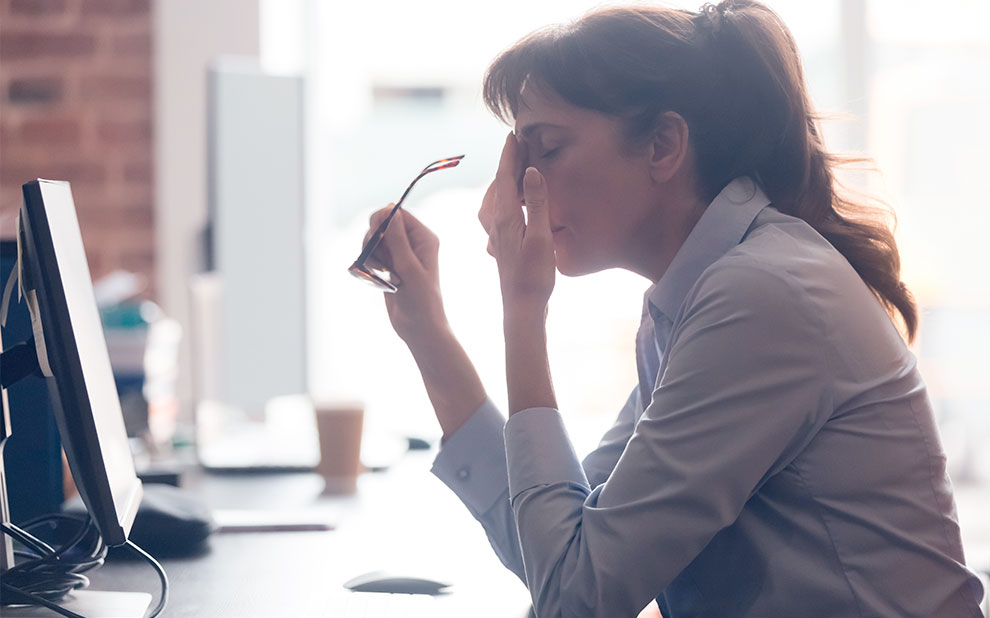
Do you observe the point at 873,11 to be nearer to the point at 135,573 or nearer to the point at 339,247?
the point at 339,247

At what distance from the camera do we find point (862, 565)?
85cm

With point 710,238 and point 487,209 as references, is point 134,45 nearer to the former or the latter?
point 487,209

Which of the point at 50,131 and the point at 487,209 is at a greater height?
the point at 487,209

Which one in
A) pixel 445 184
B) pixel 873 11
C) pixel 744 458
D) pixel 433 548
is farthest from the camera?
pixel 445 184

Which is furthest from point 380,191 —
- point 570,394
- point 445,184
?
point 570,394

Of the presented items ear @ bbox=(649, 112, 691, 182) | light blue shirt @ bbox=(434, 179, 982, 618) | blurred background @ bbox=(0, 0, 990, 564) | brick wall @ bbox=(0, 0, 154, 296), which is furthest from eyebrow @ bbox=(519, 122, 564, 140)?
brick wall @ bbox=(0, 0, 154, 296)

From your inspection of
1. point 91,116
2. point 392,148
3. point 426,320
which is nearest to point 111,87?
point 91,116

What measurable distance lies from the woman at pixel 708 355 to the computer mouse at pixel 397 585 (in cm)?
11

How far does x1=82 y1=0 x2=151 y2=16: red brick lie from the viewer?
109 inches

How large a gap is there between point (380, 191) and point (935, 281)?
1729 millimetres

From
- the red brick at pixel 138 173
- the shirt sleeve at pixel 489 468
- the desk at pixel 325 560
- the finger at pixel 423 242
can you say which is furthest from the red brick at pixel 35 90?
the shirt sleeve at pixel 489 468

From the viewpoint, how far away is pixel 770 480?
2.89 feet

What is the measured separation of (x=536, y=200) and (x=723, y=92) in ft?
0.72

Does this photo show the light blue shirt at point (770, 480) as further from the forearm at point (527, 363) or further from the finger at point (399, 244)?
the finger at point (399, 244)
